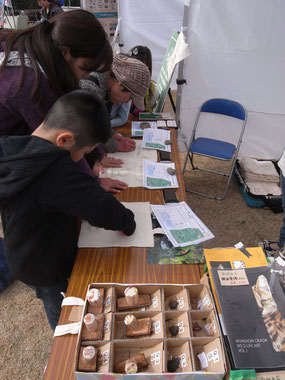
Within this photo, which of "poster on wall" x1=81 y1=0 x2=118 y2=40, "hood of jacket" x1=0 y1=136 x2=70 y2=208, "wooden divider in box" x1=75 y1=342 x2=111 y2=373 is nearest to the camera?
"wooden divider in box" x1=75 y1=342 x2=111 y2=373

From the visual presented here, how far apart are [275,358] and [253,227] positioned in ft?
6.30

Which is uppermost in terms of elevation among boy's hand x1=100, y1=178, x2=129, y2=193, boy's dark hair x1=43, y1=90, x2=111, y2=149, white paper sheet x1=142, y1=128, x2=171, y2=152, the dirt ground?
boy's dark hair x1=43, y1=90, x2=111, y2=149

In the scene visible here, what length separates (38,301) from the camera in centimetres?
182

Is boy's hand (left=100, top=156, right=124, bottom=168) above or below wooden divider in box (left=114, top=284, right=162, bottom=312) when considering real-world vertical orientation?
below

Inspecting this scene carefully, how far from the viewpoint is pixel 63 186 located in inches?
31.1

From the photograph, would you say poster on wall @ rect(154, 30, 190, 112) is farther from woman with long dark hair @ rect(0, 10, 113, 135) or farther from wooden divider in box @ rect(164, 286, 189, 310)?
wooden divider in box @ rect(164, 286, 189, 310)

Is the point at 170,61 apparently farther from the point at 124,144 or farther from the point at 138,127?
the point at 124,144

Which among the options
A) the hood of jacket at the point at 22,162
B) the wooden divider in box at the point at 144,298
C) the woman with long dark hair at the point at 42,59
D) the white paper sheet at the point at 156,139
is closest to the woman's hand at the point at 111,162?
the white paper sheet at the point at 156,139

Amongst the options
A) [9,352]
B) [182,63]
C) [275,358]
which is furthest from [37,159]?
[182,63]

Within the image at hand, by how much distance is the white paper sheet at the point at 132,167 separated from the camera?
5.14 ft

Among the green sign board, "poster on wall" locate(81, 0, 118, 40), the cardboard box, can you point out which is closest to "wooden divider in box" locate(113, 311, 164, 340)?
the cardboard box

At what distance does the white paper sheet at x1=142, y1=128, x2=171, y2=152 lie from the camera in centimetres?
191

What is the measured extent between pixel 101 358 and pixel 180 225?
691mm

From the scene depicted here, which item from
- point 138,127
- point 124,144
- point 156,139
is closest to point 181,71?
point 138,127
